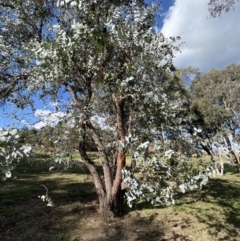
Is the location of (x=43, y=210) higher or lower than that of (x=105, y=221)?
higher

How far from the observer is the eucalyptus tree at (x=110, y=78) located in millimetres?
4621

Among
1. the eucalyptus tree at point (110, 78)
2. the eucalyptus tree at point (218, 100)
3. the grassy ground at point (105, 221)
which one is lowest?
the grassy ground at point (105, 221)

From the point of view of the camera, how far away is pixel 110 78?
5508mm

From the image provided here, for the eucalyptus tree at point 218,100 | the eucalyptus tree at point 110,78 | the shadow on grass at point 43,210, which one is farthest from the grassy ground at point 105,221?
the eucalyptus tree at point 218,100

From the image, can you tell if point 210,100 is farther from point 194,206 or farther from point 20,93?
point 20,93

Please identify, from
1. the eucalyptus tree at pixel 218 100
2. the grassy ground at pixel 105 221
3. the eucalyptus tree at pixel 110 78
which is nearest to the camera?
the eucalyptus tree at pixel 110 78

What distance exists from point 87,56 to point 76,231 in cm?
484

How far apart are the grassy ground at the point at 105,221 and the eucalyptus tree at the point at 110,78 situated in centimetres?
93

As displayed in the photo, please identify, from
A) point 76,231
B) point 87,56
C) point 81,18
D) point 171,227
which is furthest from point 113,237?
point 81,18

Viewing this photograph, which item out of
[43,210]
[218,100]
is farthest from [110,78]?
[218,100]

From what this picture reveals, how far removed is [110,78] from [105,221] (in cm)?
482

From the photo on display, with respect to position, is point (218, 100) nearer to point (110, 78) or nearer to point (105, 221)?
point (105, 221)

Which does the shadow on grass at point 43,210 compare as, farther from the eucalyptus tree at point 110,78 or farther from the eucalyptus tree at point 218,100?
the eucalyptus tree at point 218,100

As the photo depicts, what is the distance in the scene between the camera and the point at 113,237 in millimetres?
7352
